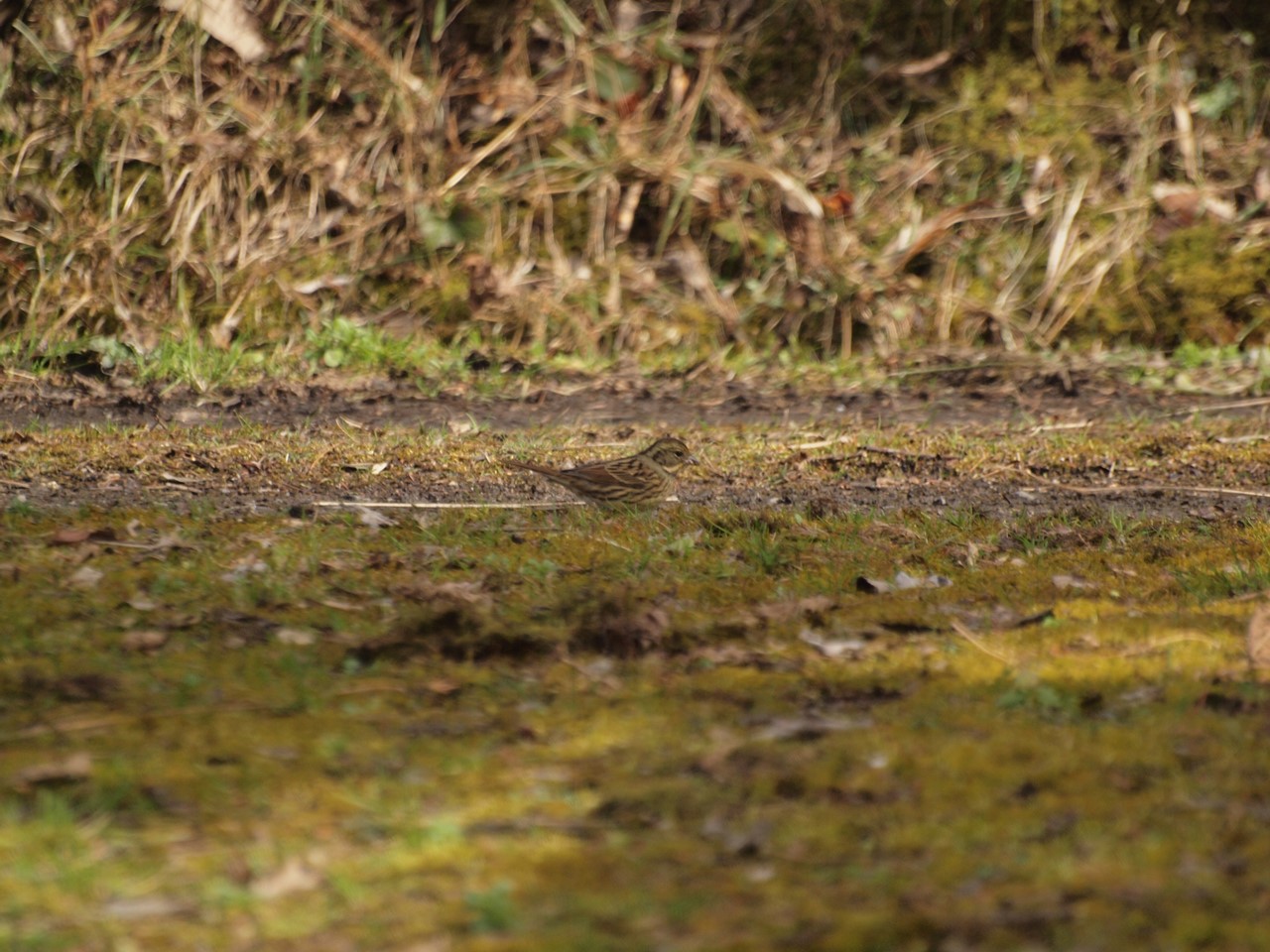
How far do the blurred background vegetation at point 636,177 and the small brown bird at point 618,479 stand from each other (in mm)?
4207

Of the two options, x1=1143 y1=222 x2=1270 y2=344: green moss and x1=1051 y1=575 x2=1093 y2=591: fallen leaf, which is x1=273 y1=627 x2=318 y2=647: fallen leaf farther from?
x1=1143 y1=222 x2=1270 y2=344: green moss

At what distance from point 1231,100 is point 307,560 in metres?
10.2

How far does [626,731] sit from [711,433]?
5454 millimetres

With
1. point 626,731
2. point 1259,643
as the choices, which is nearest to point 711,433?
point 1259,643

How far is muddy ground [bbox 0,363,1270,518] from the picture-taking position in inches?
300

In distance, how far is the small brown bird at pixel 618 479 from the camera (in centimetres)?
708

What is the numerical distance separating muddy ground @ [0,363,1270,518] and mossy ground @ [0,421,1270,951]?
0.60 meters

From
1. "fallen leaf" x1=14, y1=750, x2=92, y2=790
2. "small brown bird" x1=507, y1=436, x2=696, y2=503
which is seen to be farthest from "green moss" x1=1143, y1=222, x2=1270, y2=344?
"fallen leaf" x1=14, y1=750, x2=92, y2=790

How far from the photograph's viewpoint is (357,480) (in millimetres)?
7727

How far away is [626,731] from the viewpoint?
409cm

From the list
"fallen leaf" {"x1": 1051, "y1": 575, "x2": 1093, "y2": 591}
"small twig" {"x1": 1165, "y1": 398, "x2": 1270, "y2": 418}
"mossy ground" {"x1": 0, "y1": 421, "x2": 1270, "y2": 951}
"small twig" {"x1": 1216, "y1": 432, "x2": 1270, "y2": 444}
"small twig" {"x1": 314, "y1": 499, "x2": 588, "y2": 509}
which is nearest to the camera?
"mossy ground" {"x1": 0, "y1": 421, "x2": 1270, "y2": 951}

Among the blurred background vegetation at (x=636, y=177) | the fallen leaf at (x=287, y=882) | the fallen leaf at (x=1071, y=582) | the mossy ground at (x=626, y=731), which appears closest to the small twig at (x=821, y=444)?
the mossy ground at (x=626, y=731)

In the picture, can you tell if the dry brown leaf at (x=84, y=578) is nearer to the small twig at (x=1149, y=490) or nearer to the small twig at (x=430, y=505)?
the small twig at (x=430, y=505)

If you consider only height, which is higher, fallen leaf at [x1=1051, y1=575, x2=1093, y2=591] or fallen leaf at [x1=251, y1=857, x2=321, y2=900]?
fallen leaf at [x1=251, y1=857, x2=321, y2=900]
